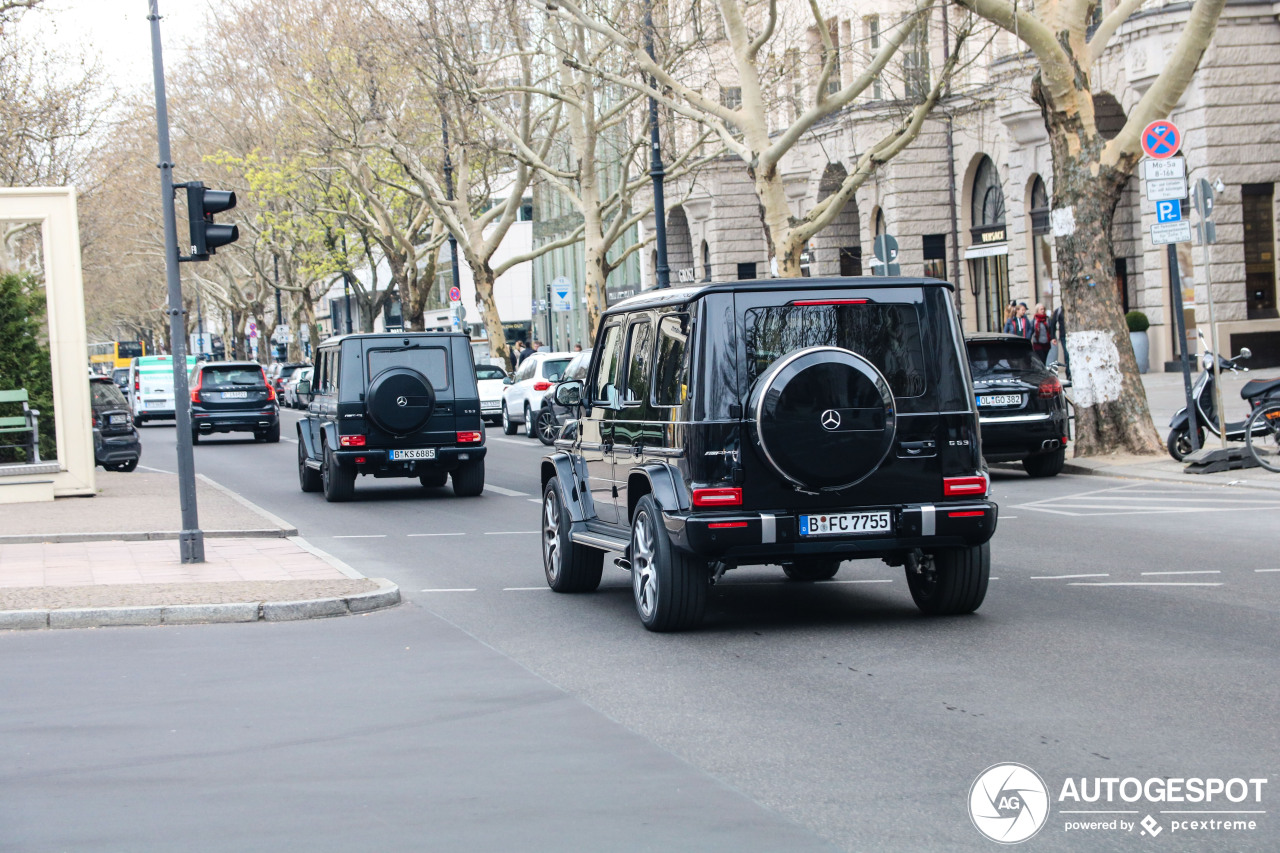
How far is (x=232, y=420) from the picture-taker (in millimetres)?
34594

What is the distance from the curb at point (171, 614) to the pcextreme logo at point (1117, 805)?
Answer: 5.58m

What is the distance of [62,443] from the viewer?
1934 cm

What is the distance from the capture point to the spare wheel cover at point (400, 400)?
18984 mm

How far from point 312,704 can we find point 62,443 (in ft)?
43.1

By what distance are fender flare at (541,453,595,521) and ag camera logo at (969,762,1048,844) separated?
5.14 metres

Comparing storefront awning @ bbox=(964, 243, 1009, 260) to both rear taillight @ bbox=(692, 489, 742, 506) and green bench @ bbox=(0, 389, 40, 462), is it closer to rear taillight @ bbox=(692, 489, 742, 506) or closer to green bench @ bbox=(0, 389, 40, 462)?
green bench @ bbox=(0, 389, 40, 462)

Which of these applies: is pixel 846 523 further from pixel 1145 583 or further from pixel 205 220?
pixel 205 220

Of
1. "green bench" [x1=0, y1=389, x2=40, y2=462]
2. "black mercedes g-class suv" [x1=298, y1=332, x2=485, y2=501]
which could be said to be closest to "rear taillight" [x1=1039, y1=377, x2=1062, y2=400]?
"black mercedes g-class suv" [x1=298, y1=332, x2=485, y2=501]

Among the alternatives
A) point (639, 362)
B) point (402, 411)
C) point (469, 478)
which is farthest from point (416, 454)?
point (639, 362)

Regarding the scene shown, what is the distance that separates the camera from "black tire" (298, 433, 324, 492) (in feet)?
69.1

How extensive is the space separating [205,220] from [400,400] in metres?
6.33

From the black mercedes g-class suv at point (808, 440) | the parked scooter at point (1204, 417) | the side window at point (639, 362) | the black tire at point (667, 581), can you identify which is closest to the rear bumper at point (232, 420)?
the parked scooter at point (1204, 417)

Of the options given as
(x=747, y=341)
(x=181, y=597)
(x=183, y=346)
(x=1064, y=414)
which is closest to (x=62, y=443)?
(x=183, y=346)

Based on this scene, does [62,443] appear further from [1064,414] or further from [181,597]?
[1064,414]
